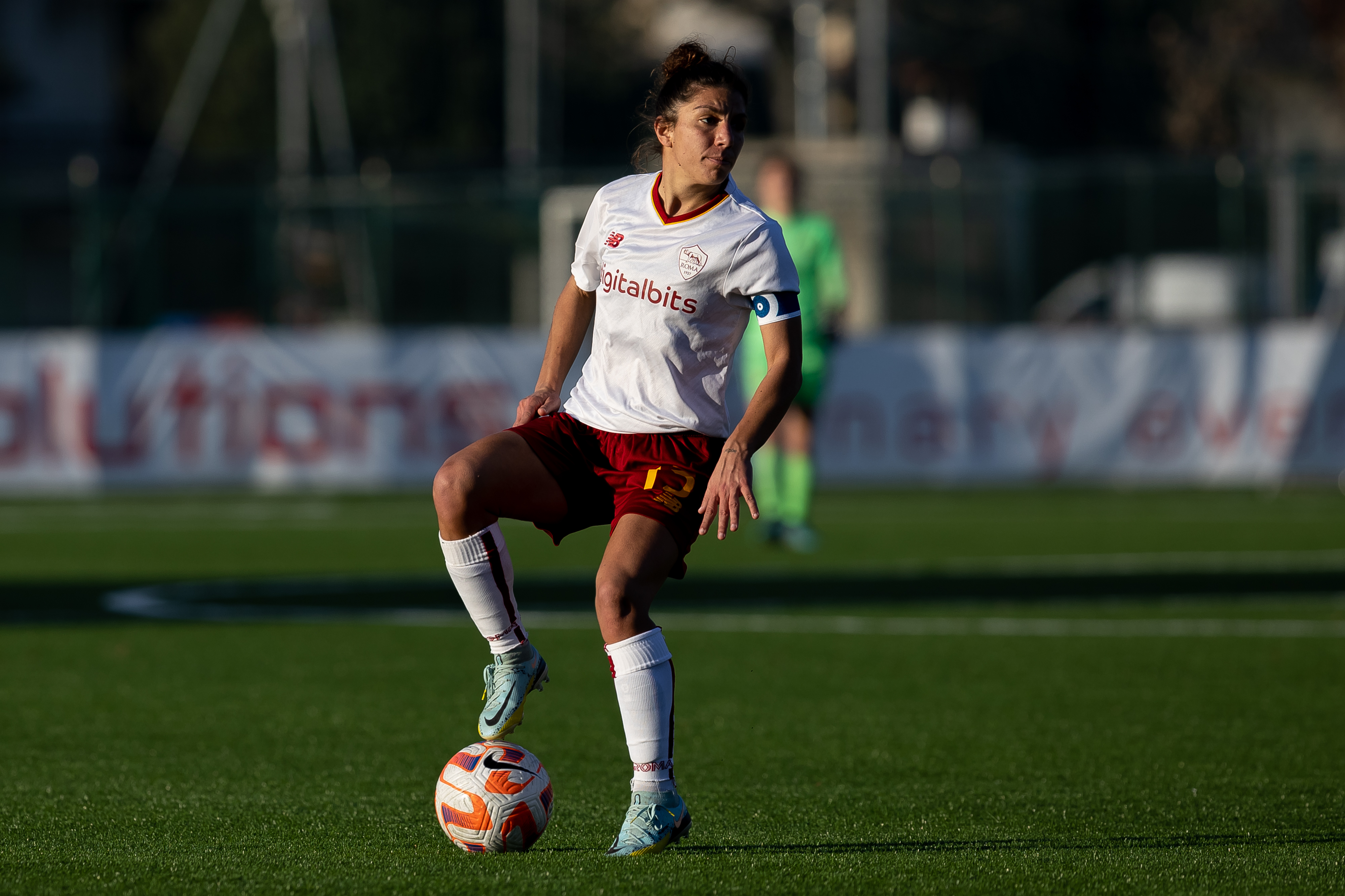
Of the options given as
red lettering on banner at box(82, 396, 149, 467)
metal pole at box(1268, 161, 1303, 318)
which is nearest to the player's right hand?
red lettering on banner at box(82, 396, 149, 467)

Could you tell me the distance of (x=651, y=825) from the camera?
4559mm

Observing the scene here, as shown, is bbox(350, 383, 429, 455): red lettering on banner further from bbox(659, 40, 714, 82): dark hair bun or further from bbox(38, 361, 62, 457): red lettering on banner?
bbox(659, 40, 714, 82): dark hair bun

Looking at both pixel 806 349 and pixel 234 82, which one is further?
pixel 234 82

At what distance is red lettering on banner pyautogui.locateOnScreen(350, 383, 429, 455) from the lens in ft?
56.6

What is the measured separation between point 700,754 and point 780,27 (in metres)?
29.4

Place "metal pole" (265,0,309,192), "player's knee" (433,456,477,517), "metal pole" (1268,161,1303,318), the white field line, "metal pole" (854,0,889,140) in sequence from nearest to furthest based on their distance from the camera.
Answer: "player's knee" (433,456,477,517), the white field line, "metal pole" (1268,161,1303,318), "metal pole" (854,0,889,140), "metal pole" (265,0,309,192)

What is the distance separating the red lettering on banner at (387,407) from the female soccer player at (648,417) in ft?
39.9

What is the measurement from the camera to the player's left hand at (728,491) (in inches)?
179

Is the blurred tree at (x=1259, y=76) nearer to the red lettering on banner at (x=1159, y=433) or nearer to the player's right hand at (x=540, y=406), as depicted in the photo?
the red lettering on banner at (x=1159, y=433)

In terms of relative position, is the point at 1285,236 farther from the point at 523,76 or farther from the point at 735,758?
the point at 523,76

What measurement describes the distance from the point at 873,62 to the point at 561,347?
3044cm

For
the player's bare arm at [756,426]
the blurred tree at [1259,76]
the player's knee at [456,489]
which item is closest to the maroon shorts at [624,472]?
the player's bare arm at [756,426]

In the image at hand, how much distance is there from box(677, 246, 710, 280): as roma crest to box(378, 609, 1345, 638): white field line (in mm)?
4362

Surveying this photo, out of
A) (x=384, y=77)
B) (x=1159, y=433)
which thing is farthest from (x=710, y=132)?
(x=384, y=77)
